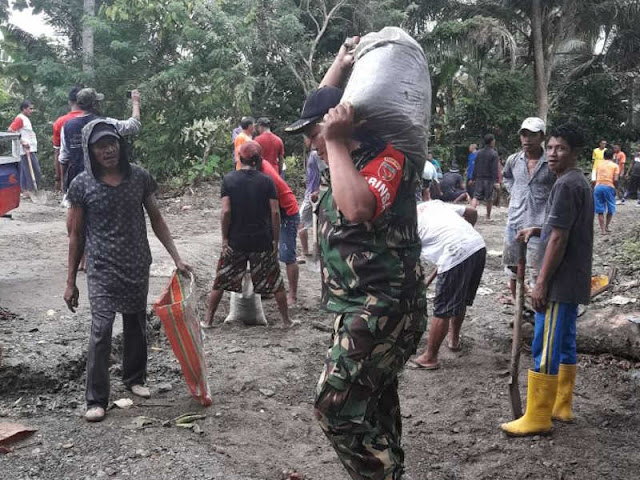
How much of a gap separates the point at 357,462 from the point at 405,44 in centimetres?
154

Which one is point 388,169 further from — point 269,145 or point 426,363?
point 269,145

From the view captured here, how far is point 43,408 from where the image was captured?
4039 millimetres

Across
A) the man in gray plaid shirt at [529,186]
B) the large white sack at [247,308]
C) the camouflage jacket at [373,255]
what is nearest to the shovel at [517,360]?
the man in gray plaid shirt at [529,186]

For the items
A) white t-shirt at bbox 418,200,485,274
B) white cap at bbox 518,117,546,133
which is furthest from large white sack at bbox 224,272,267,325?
white cap at bbox 518,117,546,133

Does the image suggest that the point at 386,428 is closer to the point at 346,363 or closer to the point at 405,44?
the point at 346,363

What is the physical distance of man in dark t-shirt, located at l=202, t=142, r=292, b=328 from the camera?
5.60 meters

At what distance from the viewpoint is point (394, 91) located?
224 centimetres

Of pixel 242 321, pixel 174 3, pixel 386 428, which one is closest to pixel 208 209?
pixel 174 3

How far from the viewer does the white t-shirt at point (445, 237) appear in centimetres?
473

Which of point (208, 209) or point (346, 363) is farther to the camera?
point (208, 209)

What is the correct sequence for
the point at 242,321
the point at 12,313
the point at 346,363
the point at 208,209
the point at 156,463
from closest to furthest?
1. the point at 346,363
2. the point at 156,463
3. the point at 12,313
4. the point at 242,321
5. the point at 208,209

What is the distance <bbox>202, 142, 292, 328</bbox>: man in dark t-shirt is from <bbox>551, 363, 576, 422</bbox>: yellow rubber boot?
8.90ft

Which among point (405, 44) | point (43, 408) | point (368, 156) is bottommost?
point (43, 408)

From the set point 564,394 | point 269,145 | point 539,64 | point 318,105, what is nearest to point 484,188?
point 269,145
